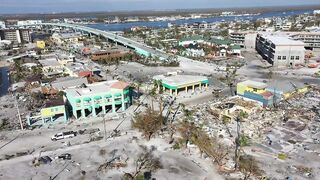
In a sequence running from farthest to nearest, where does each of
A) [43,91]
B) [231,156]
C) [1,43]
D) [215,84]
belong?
[1,43] → [215,84] → [43,91] → [231,156]

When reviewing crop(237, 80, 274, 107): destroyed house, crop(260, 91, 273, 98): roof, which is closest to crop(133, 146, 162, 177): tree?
crop(237, 80, 274, 107): destroyed house

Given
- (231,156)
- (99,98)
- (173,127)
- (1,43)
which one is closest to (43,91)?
(99,98)

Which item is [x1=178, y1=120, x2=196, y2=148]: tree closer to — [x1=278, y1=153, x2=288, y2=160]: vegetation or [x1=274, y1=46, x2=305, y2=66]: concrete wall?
[x1=278, y1=153, x2=288, y2=160]: vegetation

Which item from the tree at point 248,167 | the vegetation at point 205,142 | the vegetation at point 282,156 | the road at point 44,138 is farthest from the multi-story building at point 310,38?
the tree at point 248,167

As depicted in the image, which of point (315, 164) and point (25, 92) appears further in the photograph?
point (25, 92)

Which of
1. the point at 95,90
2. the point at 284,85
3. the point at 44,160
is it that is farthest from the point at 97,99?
the point at 284,85

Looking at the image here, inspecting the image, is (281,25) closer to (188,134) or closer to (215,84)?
(215,84)
